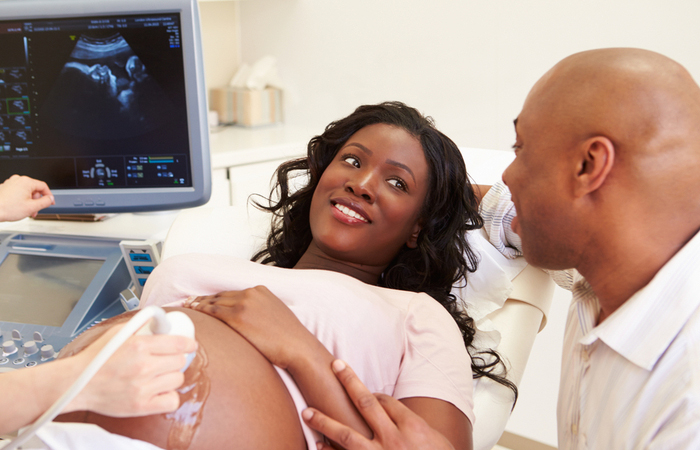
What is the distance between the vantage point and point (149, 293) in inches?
43.9

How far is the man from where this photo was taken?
78 cm

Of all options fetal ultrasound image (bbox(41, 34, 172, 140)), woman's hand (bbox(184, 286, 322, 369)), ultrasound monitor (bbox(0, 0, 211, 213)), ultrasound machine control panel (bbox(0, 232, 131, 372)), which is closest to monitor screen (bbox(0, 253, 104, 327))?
ultrasound machine control panel (bbox(0, 232, 131, 372))

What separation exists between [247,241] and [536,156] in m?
0.89

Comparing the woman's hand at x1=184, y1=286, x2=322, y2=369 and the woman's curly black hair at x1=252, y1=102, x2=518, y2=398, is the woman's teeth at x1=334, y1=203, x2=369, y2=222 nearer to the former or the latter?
the woman's curly black hair at x1=252, y1=102, x2=518, y2=398

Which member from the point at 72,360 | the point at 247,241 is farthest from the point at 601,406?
the point at 247,241

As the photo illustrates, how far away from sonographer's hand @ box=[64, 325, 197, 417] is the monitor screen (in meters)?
0.62

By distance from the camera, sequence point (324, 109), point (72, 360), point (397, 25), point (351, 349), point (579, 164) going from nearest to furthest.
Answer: point (72, 360)
point (579, 164)
point (351, 349)
point (397, 25)
point (324, 109)

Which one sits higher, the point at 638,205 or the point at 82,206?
the point at 638,205

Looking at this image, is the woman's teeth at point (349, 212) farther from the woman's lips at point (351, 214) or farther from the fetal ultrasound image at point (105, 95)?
the fetal ultrasound image at point (105, 95)

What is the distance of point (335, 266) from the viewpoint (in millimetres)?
1322

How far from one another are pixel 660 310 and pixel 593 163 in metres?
0.24

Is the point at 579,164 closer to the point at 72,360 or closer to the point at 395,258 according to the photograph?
the point at 395,258

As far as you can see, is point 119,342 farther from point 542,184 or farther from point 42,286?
point 42,286

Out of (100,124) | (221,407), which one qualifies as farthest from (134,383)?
(100,124)
